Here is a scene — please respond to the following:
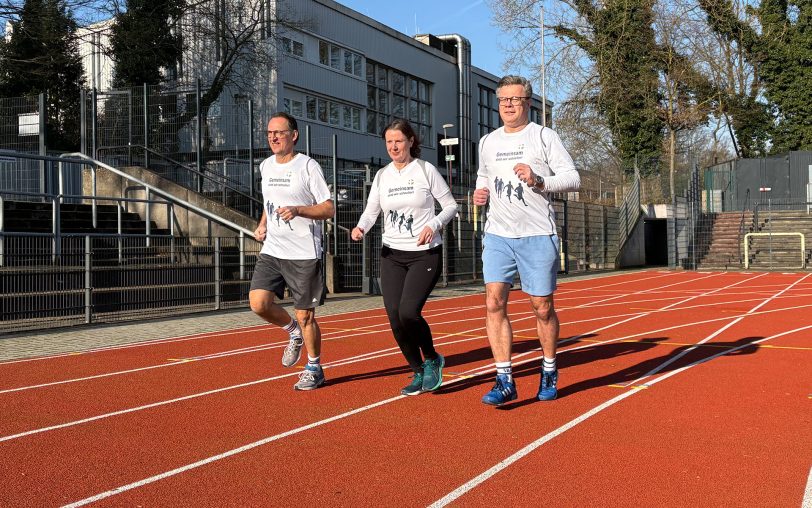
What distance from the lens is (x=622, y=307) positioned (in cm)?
1427

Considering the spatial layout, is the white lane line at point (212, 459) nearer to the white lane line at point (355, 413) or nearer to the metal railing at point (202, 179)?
the white lane line at point (355, 413)

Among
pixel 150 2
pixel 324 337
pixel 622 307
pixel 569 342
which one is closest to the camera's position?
pixel 569 342

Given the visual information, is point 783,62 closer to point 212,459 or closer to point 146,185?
point 146,185

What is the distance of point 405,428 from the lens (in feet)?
17.0

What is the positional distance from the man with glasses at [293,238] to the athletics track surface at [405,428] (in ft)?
1.78

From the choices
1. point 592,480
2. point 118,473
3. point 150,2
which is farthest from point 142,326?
point 150,2

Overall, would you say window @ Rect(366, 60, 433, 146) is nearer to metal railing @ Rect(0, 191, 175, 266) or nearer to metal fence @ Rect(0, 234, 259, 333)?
metal railing @ Rect(0, 191, 175, 266)

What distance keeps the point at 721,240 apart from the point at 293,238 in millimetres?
29569

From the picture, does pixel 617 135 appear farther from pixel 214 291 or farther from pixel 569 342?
pixel 569 342

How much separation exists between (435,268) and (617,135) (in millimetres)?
34439

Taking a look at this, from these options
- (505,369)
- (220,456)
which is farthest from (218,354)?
(220,456)

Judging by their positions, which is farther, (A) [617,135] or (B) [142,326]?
(A) [617,135]

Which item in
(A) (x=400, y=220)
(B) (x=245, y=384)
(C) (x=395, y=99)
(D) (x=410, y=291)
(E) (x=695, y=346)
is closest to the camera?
(D) (x=410, y=291)

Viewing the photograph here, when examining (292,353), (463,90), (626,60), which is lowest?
(292,353)
